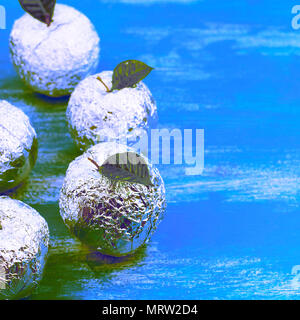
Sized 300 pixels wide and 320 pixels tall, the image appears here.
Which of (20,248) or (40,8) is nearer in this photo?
(20,248)

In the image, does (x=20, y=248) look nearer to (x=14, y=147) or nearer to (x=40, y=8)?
(x=14, y=147)

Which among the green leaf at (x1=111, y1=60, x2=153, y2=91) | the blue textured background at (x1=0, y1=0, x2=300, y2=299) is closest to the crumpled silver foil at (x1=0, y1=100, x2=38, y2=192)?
the blue textured background at (x1=0, y1=0, x2=300, y2=299)

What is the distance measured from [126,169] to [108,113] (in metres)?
0.18

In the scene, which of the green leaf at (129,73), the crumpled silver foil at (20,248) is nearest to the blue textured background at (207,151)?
the crumpled silver foil at (20,248)

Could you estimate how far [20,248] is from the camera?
0.82m

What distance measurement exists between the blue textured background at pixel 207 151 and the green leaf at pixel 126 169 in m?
0.14

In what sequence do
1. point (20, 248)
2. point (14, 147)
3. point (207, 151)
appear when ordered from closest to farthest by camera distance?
point (20, 248) < point (14, 147) < point (207, 151)

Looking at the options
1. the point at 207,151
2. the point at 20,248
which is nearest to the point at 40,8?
the point at 207,151

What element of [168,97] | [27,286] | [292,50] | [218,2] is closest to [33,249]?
[27,286]

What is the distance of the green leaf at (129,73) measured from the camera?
1.02 meters

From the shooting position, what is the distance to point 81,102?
3.44 feet

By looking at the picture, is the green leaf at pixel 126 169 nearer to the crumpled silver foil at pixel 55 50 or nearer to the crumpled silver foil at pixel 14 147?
Answer: the crumpled silver foil at pixel 14 147

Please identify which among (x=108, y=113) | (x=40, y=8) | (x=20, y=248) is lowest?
(x=20, y=248)

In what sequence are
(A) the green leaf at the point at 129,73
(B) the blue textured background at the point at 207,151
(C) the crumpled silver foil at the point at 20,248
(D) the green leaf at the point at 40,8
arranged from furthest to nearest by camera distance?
(D) the green leaf at the point at 40,8 → (A) the green leaf at the point at 129,73 → (B) the blue textured background at the point at 207,151 → (C) the crumpled silver foil at the point at 20,248
